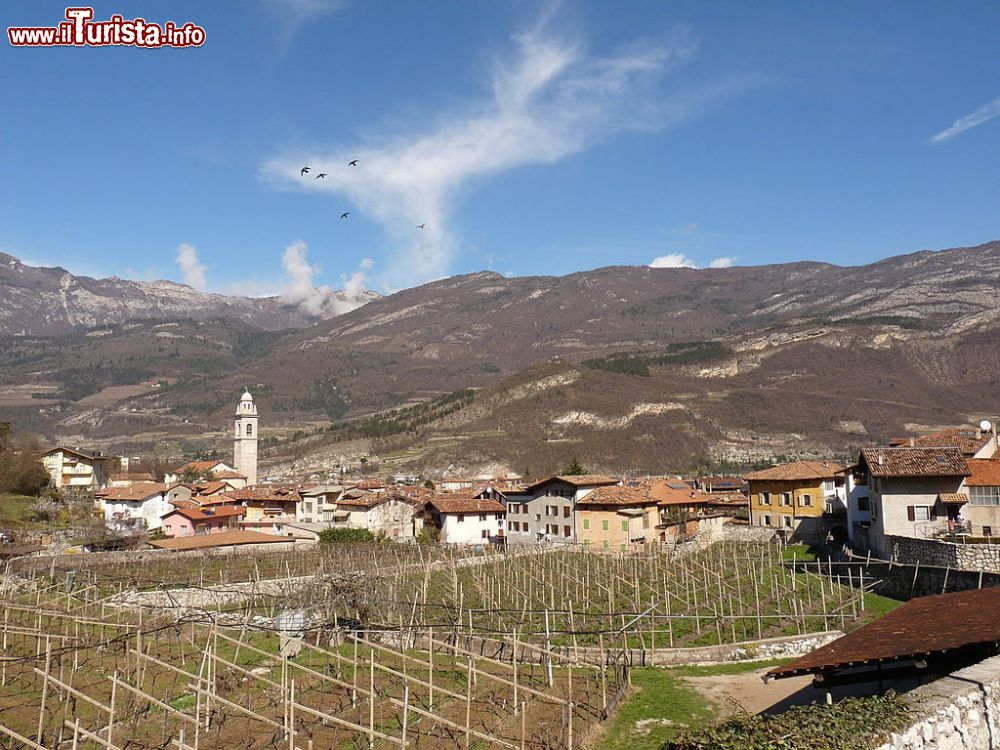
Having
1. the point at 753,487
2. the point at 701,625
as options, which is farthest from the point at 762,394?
the point at 701,625

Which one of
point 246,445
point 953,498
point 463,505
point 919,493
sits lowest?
point 463,505

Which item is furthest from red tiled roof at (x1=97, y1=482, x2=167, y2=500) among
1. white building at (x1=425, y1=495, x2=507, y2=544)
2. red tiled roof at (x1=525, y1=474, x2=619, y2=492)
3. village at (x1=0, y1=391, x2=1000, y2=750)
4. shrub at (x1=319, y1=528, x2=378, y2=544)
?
red tiled roof at (x1=525, y1=474, x2=619, y2=492)

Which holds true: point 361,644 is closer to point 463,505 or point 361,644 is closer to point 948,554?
point 948,554

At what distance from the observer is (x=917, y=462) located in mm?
34969

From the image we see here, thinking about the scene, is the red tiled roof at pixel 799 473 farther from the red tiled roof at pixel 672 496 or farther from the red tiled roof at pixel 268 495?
the red tiled roof at pixel 268 495

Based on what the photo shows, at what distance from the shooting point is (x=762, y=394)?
184 m

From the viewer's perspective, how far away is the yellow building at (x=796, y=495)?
5172 cm

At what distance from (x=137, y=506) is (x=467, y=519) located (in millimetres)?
31976

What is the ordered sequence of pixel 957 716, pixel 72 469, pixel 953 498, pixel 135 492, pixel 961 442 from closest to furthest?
1. pixel 957 716
2. pixel 953 498
3. pixel 961 442
4. pixel 135 492
5. pixel 72 469

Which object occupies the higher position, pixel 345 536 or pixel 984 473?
pixel 984 473

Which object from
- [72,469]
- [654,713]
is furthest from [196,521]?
[654,713]

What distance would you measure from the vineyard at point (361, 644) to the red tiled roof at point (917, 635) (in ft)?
18.6

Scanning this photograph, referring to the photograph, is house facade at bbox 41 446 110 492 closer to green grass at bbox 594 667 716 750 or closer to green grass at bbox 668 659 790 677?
green grass at bbox 668 659 790 677

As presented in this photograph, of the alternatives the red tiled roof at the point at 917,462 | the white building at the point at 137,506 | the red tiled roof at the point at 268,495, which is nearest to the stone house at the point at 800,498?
the red tiled roof at the point at 917,462
